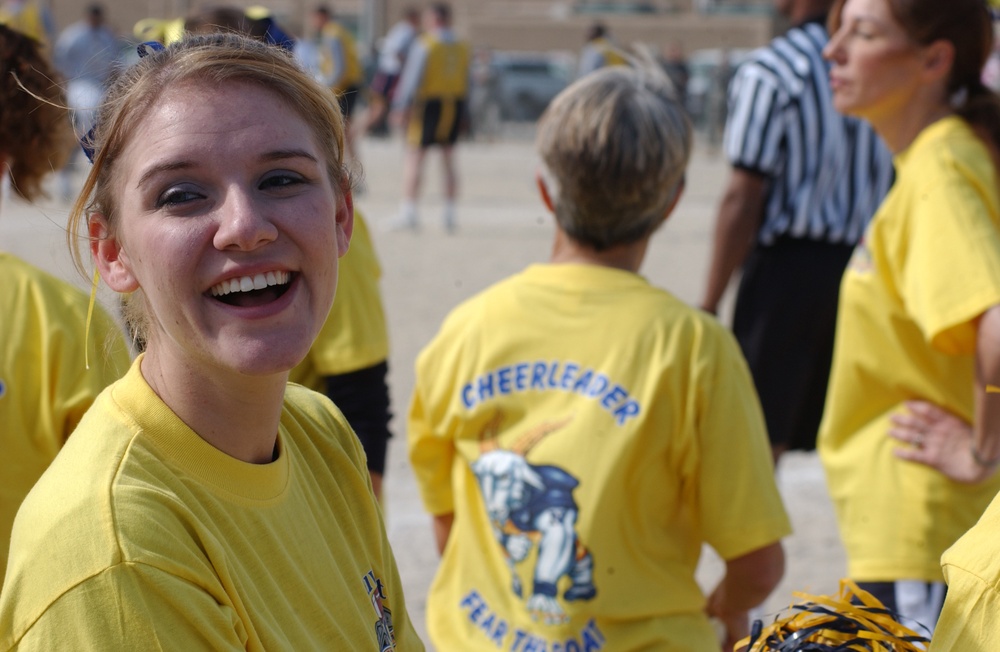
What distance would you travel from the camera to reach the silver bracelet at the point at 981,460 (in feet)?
9.20

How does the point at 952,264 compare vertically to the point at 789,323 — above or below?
above

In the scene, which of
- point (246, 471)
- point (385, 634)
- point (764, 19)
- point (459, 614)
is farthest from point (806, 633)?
point (764, 19)

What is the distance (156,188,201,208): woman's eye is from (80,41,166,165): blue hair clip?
0.25 meters

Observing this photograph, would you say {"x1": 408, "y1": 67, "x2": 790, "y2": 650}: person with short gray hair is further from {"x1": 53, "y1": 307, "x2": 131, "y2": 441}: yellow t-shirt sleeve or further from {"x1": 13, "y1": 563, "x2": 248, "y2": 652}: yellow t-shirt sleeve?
{"x1": 13, "y1": 563, "x2": 248, "y2": 652}: yellow t-shirt sleeve

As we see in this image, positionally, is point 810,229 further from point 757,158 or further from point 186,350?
point 186,350

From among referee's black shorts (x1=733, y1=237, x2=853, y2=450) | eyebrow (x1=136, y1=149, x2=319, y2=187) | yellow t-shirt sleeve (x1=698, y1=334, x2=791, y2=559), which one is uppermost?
eyebrow (x1=136, y1=149, x2=319, y2=187)

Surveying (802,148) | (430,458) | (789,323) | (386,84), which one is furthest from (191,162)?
(386,84)

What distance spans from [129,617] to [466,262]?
31.8 ft

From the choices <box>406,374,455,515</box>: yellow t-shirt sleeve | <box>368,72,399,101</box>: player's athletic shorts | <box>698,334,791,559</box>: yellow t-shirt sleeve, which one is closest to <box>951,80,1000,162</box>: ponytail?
<box>698,334,791,559</box>: yellow t-shirt sleeve

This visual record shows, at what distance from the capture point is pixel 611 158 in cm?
259

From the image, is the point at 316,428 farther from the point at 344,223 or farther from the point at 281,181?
the point at 281,181

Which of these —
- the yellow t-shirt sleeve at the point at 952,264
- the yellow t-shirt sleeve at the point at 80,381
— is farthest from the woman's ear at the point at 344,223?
the yellow t-shirt sleeve at the point at 952,264

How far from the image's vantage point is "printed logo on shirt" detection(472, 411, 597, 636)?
250 cm

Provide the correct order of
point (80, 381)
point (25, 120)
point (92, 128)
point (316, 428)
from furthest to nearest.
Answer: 1. point (25, 120)
2. point (80, 381)
3. point (316, 428)
4. point (92, 128)
